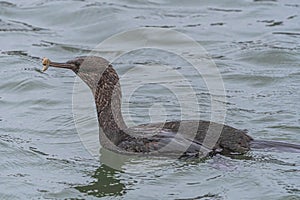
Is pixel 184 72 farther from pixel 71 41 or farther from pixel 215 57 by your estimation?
pixel 71 41

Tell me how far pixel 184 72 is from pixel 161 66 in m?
0.36

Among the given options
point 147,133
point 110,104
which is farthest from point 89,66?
point 147,133

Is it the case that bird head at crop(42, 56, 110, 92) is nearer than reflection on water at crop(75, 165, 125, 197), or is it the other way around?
reflection on water at crop(75, 165, 125, 197)

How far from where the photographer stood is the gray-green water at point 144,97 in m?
7.77

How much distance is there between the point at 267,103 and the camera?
32.4 ft

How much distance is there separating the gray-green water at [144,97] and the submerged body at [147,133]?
0.12 meters

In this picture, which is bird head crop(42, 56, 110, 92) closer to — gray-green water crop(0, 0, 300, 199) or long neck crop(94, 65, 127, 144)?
long neck crop(94, 65, 127, 144)

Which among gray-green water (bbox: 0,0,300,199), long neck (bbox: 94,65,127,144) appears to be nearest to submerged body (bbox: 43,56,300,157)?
long neck (bbox: 94,65,127,144)

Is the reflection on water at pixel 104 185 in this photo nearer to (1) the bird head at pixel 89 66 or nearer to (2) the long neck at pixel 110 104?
(2) the long neck at pixel 110 104

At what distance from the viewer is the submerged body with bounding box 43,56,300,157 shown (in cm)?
807

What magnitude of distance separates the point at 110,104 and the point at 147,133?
17.8 inches

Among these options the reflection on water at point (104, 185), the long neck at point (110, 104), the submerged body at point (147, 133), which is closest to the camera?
the reflection on water at point (104, 185)

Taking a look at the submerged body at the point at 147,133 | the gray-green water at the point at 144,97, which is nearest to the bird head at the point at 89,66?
the submerged body at the point at 147,133

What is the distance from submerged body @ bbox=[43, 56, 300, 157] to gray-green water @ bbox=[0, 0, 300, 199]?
12cm
